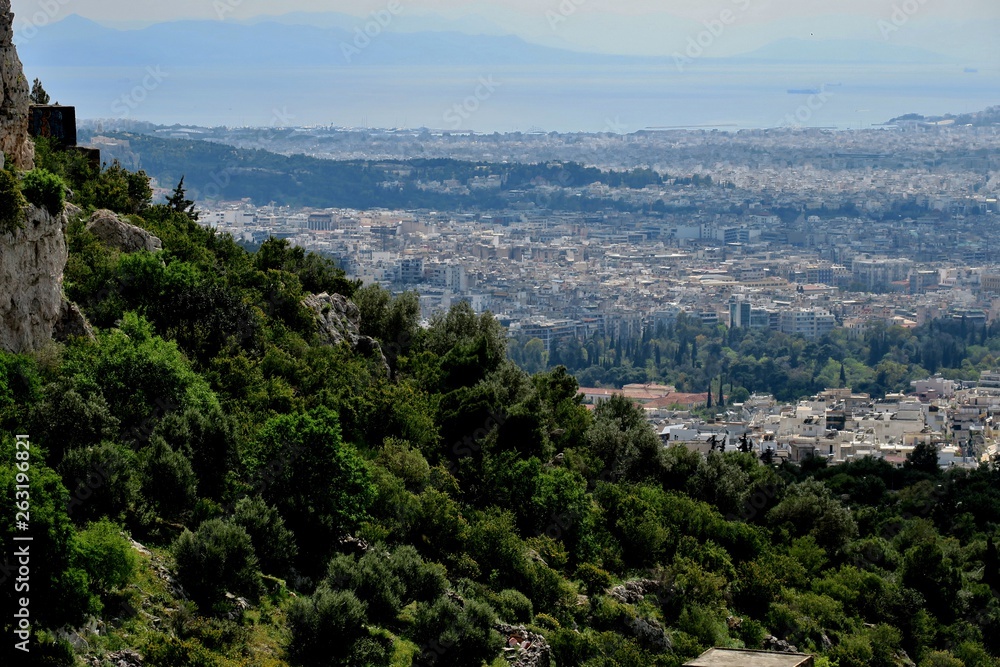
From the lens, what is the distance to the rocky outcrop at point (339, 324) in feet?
81.4

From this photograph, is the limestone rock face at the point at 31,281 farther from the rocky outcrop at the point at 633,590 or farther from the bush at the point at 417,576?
the rocky outcrop at the point at 633,590

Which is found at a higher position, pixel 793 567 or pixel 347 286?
pixel 347 286

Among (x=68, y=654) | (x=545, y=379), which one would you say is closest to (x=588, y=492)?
(x=545, y=379)

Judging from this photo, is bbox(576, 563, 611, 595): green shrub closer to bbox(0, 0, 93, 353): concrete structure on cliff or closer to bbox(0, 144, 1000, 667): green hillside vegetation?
bbox(0, 144, 1000, 667): green hillside vegetation

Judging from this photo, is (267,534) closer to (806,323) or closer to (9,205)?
(9,205)

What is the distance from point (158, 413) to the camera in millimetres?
17219

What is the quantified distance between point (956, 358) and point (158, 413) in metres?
97.5

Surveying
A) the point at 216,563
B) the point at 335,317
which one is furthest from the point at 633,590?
the point at 335,317

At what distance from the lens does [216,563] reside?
1456cm

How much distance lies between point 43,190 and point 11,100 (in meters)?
1.76

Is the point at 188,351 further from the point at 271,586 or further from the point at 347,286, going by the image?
the point at 347,286

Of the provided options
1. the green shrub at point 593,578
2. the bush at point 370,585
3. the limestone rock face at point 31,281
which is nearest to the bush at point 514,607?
the bush at point 370,585

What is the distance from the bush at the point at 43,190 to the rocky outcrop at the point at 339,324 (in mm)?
7824

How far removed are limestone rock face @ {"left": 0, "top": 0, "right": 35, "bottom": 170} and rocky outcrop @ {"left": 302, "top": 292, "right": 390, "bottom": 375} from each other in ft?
23.2
